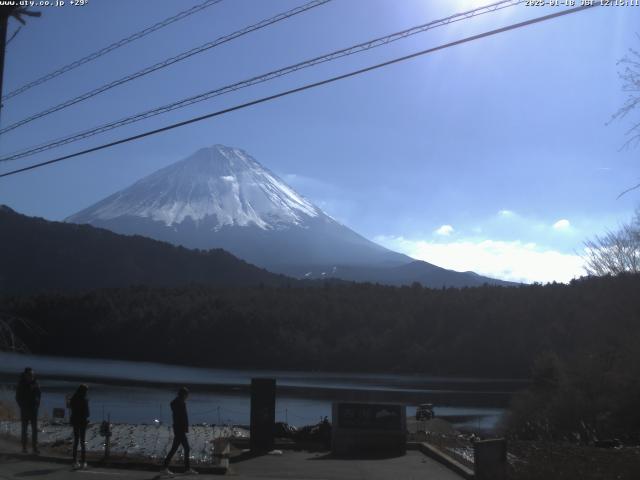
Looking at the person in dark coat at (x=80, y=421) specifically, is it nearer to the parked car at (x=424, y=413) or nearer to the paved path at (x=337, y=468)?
the paved path at (x=337, y=468)

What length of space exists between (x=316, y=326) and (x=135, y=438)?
3508 inches

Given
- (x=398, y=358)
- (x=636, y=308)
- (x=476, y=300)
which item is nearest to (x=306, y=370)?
(x=398, y=358)

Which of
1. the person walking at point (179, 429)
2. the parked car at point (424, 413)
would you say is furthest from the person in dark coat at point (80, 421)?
the parked car at point (424, 413)

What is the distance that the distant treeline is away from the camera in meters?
89.1

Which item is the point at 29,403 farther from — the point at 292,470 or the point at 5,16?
the point at 5,16

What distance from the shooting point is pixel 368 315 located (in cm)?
11019

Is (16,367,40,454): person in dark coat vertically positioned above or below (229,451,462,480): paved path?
above

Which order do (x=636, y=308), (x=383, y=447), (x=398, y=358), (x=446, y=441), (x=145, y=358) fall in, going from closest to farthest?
(x=383, y=447)
(x=446, y=441)
(x=636, y=308)
(x=398, y=358)
(x=145, y=358)

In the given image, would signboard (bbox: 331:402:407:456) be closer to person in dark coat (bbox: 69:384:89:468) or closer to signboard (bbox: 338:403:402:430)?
signboard (bbox: 338:403:402:430)

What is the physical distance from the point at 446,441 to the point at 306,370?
8052cm

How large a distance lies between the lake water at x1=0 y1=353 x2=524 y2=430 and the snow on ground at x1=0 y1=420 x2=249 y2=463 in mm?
9716

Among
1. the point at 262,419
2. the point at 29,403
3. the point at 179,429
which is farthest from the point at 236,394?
the point at 179,429

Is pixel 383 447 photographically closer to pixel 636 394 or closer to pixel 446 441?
pixel 446 441

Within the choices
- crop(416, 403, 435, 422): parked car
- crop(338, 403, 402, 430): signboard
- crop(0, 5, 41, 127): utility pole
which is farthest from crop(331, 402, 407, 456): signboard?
crop(416, 403, 435, 422): parked car
